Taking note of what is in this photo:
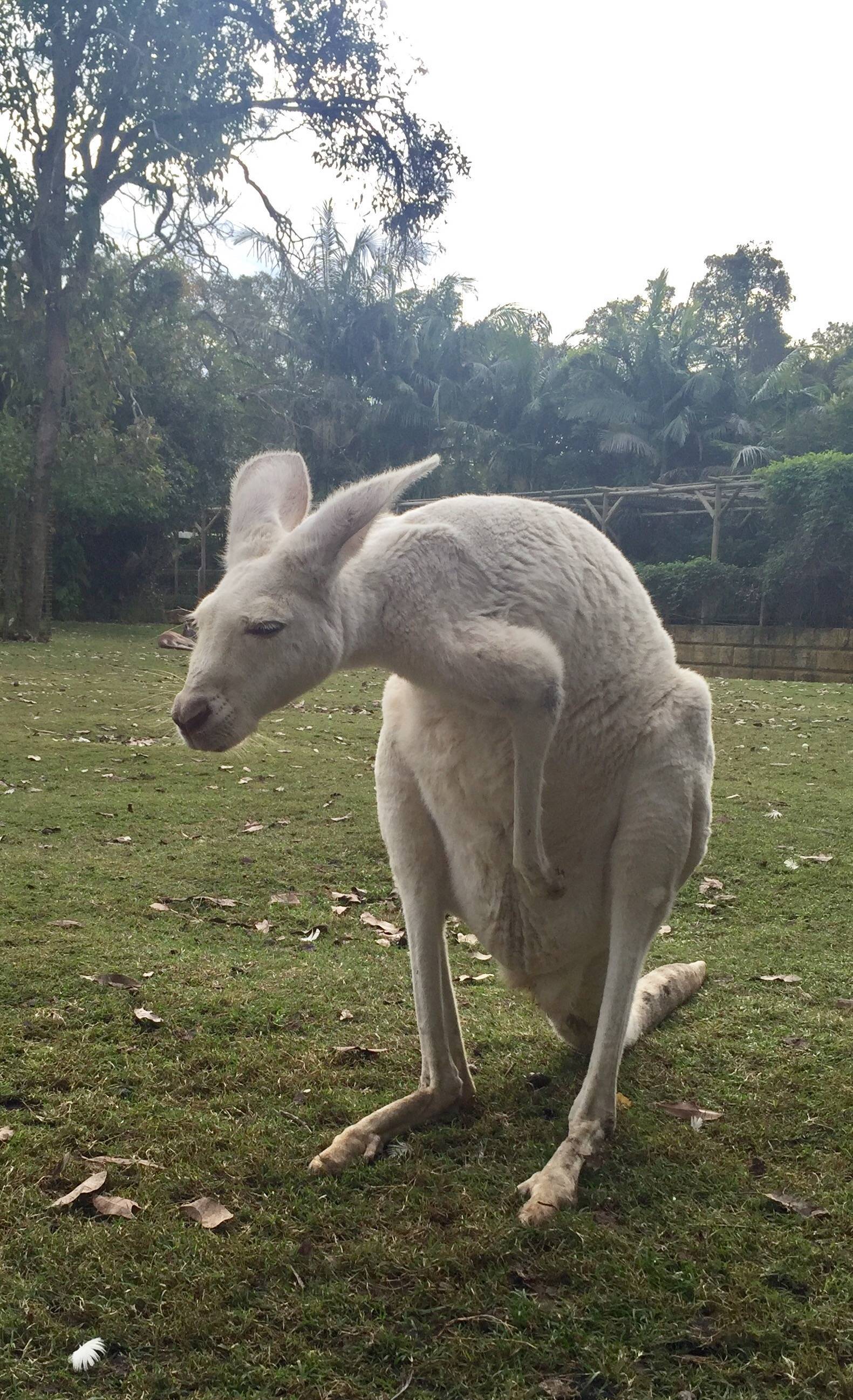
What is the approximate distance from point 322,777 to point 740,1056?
12.9 ft

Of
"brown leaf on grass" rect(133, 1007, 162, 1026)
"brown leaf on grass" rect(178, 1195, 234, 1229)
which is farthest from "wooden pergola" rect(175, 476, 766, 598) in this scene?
"brown leaf on grass" rect(178, 1195, 234, 1229)

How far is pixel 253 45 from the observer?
1476 centimetres

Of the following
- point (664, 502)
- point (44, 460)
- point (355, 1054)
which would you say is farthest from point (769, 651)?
point (355, 1054)

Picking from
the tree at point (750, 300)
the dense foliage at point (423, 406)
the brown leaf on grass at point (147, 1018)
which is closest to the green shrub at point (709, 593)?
the dense foliage at point (423, 406)

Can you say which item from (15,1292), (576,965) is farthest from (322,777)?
(15,1292)

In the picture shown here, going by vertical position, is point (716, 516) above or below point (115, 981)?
above

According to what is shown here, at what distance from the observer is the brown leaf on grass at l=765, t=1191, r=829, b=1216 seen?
2.08 m

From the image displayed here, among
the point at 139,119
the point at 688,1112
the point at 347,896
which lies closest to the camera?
the point at 688,1112

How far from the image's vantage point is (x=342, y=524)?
6.54 ft

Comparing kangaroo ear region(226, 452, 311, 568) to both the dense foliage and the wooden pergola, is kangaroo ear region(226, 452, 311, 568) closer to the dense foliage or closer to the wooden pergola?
the wooden pergola

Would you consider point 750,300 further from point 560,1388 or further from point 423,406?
point 560,1388

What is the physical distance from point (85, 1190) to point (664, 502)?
2038 cm

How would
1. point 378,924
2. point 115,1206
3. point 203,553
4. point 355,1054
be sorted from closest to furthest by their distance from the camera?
point 115,1206 < point 355,1054 < point 378,924 < point 203,553

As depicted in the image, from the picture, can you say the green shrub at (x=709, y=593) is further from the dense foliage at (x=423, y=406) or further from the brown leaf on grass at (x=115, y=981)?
the brown leaf on grass at (x=115, y=981)
